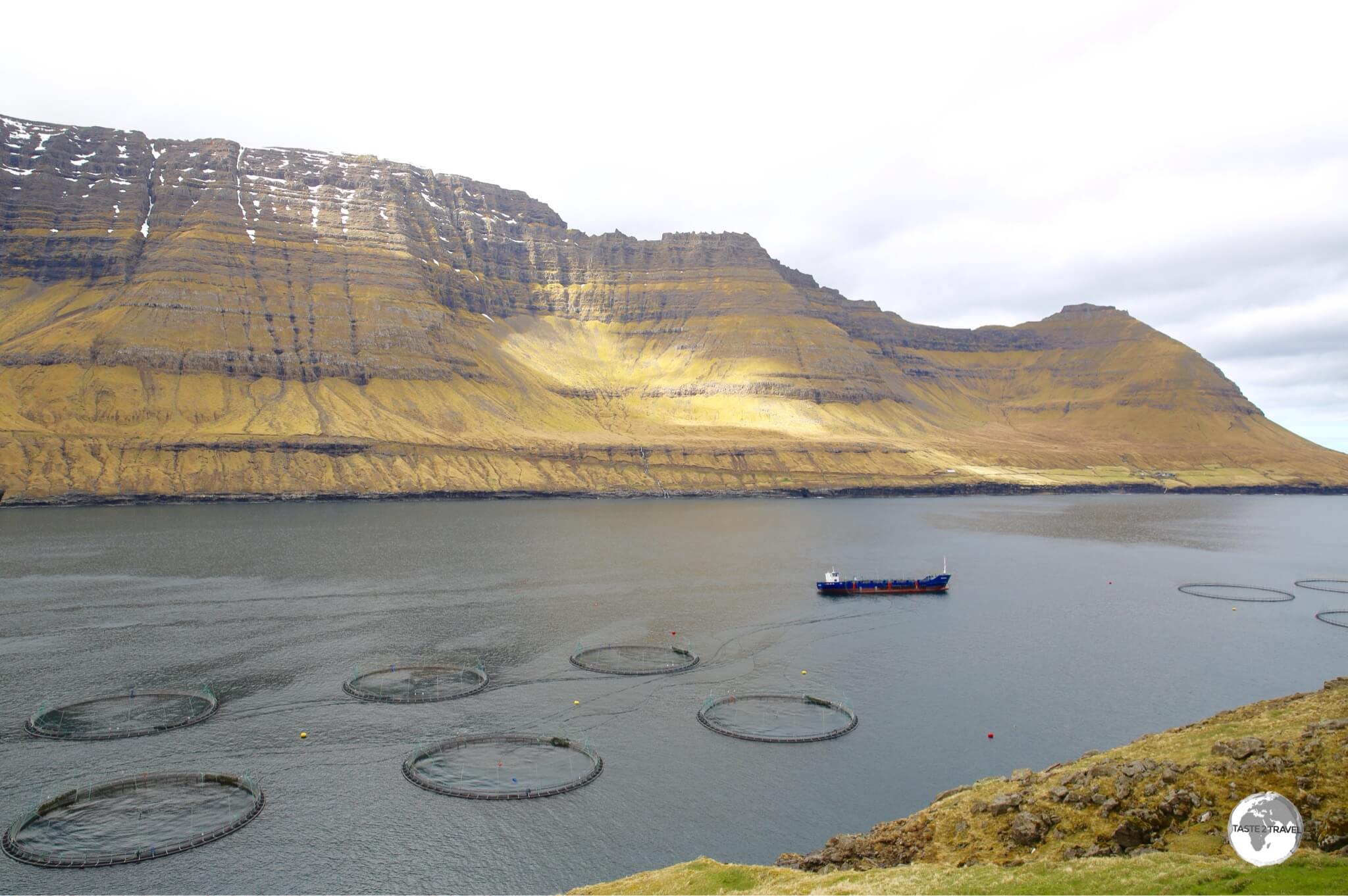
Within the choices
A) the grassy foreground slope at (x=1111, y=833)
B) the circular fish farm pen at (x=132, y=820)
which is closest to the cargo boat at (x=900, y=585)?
the grassy foreground slope at (x=1111, y=833)

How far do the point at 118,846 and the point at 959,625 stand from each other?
3519 inches

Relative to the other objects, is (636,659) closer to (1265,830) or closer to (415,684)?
(415,684)

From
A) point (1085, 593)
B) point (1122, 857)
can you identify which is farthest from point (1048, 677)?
point (1122, 857)

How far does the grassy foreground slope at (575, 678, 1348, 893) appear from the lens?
2789cm

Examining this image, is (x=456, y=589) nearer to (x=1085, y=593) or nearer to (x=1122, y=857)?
(x=1085, y=593)

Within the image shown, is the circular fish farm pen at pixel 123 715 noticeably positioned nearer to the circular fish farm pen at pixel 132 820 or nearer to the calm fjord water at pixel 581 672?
the calm fjord water at pixel 581 672

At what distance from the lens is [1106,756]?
44.0 meters

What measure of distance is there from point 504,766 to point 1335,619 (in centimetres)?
11078

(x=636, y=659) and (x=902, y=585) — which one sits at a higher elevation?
(x=902, y=585)

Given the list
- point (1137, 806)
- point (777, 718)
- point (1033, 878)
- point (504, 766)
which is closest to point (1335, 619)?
point (777, 718)

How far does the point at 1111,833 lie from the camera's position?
33.3 metres

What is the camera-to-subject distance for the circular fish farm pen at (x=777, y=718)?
214ft

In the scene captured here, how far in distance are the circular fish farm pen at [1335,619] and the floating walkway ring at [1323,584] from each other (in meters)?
19.1

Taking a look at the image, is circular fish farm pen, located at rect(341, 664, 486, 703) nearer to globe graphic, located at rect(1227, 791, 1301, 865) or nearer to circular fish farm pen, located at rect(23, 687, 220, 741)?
circular fish farm pen, located at rect(23, 687, 220, 741)
